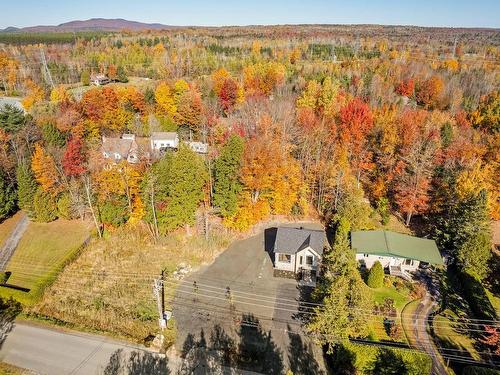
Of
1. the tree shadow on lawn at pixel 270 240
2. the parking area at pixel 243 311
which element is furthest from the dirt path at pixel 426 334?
the tree shadow on lawn at pixel 270 240

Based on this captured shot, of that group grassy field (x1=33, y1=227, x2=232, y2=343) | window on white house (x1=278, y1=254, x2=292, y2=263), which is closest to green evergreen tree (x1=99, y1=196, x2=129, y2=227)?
grassy field (x1=33, y1=227, x2=232, y2=343)

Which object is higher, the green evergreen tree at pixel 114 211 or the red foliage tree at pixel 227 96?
the red foliage tree at pixel 227 96

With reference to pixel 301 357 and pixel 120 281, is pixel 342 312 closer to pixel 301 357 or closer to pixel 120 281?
pixel 301 357

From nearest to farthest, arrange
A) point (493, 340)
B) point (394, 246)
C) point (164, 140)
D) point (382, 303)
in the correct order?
point (493, 340), point (382, 303), point (394, 246), point (164, 140)

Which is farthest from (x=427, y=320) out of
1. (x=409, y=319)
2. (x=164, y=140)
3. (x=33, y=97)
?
(x=33, y=97)

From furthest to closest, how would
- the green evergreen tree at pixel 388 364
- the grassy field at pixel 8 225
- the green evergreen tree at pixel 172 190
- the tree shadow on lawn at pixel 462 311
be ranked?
the grassy field at pixel 8 225
the green evergreen tree at pixel 172 190
the tree shadow on lawn at pixel 462 311
the green evergreen tree at pixel 388 364

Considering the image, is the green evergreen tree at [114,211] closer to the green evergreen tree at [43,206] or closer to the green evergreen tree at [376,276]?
the green evergreen tree at [43,206]
